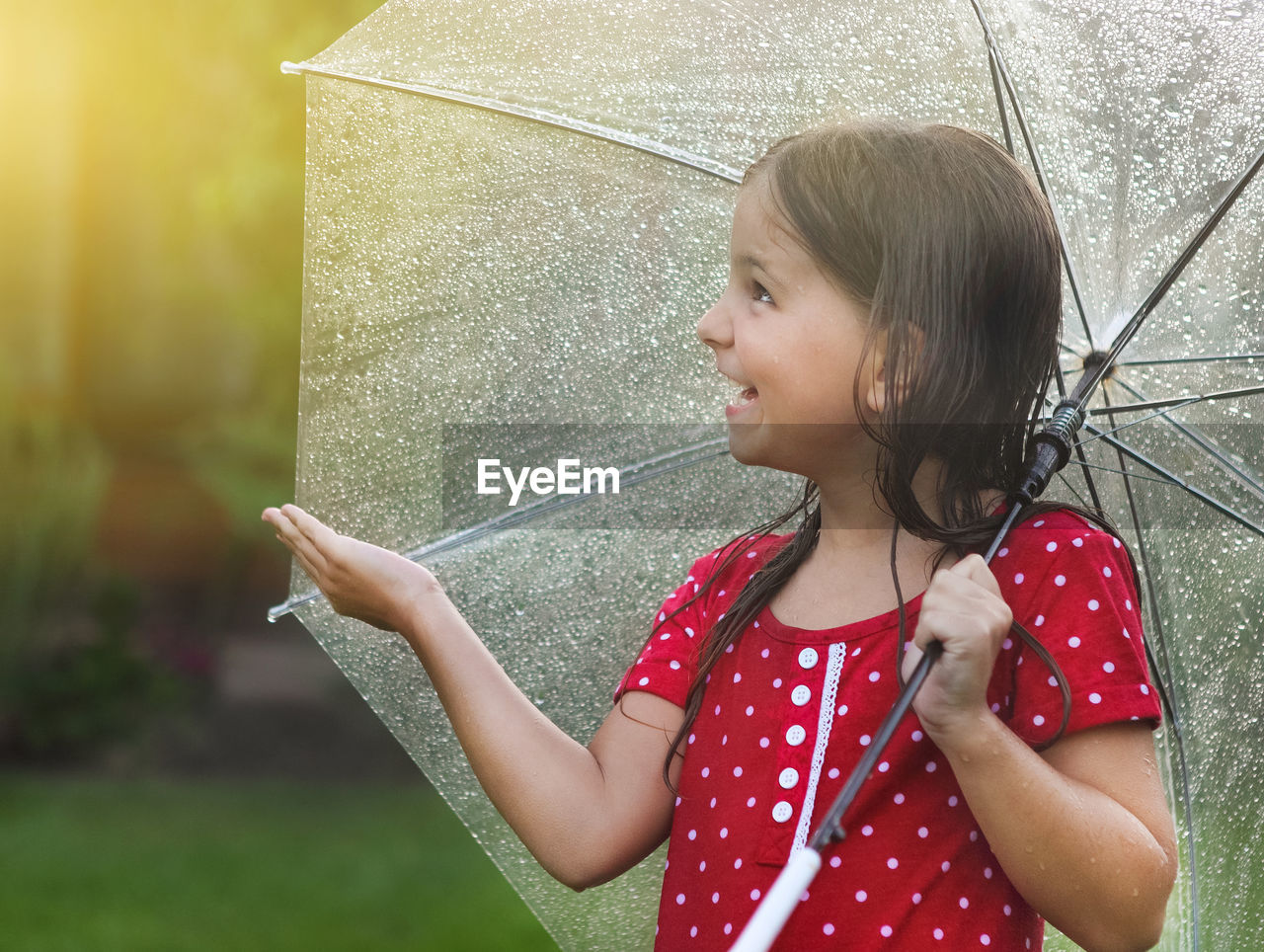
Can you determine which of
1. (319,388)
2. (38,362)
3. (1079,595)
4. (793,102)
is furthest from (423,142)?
(38,362)

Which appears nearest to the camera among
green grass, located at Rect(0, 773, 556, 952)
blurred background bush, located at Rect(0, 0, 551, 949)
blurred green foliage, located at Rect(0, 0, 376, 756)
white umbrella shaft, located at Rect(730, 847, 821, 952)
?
white umbrella shaft, located at Rect(730, 847, 821, 952)

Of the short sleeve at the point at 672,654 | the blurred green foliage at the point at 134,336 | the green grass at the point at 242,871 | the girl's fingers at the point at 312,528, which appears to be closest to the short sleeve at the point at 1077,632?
the short sleeve at the point at 672,654

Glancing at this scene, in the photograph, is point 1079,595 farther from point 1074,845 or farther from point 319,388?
point 319,388

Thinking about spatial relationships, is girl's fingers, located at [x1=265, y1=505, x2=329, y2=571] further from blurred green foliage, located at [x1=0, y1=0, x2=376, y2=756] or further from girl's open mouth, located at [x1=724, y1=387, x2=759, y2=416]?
blurred green foliage, located at [x1=0, y1=0, x2=376, y2=756]

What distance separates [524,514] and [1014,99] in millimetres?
627

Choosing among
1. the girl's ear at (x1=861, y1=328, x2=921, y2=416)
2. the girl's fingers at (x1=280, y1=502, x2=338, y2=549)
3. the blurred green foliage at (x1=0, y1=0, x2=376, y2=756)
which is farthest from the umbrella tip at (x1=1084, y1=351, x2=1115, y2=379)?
the blurred green foliage at (x1=0, y1=0, x2=376, y2=756)

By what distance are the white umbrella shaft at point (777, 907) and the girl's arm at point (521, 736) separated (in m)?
0.40

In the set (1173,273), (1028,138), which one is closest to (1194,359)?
(1173,273)

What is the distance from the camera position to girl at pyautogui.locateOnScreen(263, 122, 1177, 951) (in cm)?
101

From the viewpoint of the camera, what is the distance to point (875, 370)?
3.71 ft

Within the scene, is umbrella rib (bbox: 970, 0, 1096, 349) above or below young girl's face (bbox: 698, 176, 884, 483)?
above

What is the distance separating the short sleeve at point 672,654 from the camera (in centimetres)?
126

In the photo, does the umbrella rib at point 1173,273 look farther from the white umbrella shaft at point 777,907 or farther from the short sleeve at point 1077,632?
the white umbrella shaft at point 777,907

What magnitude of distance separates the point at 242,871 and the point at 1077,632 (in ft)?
12.3
